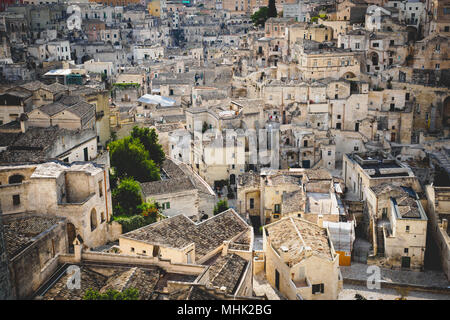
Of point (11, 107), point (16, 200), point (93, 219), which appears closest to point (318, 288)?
point (93, 219)

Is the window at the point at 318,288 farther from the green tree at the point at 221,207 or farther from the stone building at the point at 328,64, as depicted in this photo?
the stone building at the point at 328,64

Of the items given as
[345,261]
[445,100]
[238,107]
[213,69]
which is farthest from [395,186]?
[213,69]

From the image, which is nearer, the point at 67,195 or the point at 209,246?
the point at 209,246

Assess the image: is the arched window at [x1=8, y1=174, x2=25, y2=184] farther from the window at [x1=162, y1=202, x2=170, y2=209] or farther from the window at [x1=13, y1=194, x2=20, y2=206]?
the window at [x1=162, y1=202, x2=170, y2=209]

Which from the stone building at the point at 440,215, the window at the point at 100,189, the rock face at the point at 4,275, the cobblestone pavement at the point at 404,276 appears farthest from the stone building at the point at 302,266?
the rock face at the point at 4,275

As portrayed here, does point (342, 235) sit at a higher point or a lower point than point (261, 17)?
lower

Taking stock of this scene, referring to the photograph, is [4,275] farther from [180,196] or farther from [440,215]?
[440,215]

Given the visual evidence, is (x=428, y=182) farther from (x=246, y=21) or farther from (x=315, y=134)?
(x=246, y=21)
